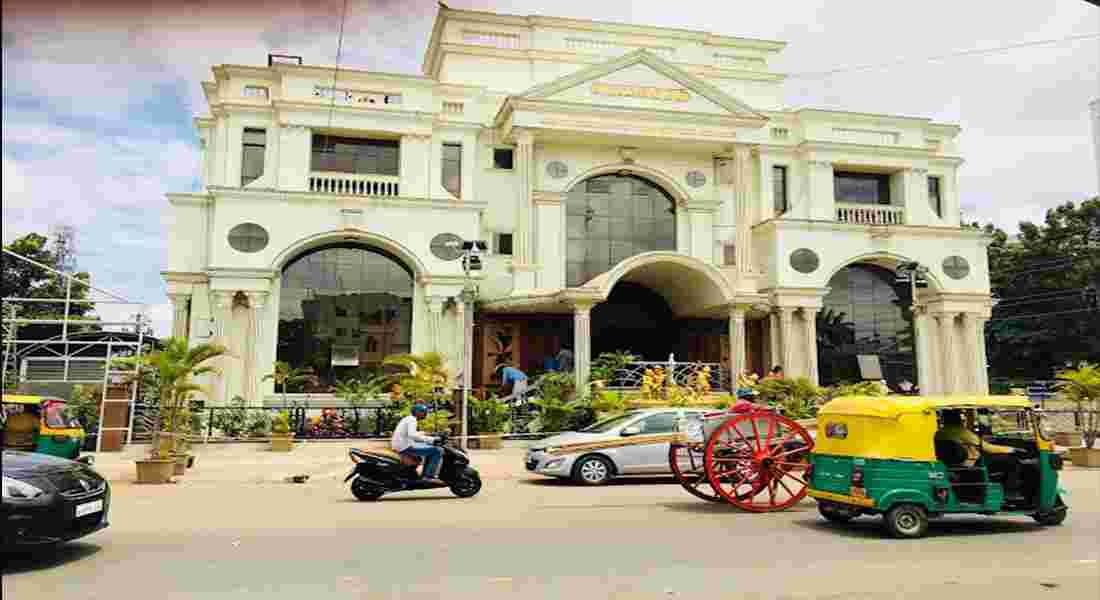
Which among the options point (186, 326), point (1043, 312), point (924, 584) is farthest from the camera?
point (1043, 312)

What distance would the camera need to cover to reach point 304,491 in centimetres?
1247

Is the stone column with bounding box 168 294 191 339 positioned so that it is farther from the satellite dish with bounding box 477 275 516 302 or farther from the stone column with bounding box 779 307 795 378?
the stone column with bounding box 779 307 795 378

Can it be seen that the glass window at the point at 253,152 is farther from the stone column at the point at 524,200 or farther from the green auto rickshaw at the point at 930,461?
the green auto rickshaw at the point at 930,461

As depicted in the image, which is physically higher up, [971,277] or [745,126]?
[745,126]

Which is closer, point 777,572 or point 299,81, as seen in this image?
point 777,572

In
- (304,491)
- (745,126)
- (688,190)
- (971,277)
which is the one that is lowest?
(304,491)

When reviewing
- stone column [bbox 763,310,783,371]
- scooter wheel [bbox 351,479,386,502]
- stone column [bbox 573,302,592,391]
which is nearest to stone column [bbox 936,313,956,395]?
stone column [bbox 763,310,783,371]

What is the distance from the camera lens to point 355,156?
24547 millimetres

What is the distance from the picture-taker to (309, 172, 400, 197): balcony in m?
23.8

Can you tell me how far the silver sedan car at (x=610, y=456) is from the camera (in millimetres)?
13219

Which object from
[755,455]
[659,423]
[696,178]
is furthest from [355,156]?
[755,455]

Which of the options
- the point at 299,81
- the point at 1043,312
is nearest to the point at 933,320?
the point at 1043,312

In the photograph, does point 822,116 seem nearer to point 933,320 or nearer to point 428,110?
point 933,320

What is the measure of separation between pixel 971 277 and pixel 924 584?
2425 cm
